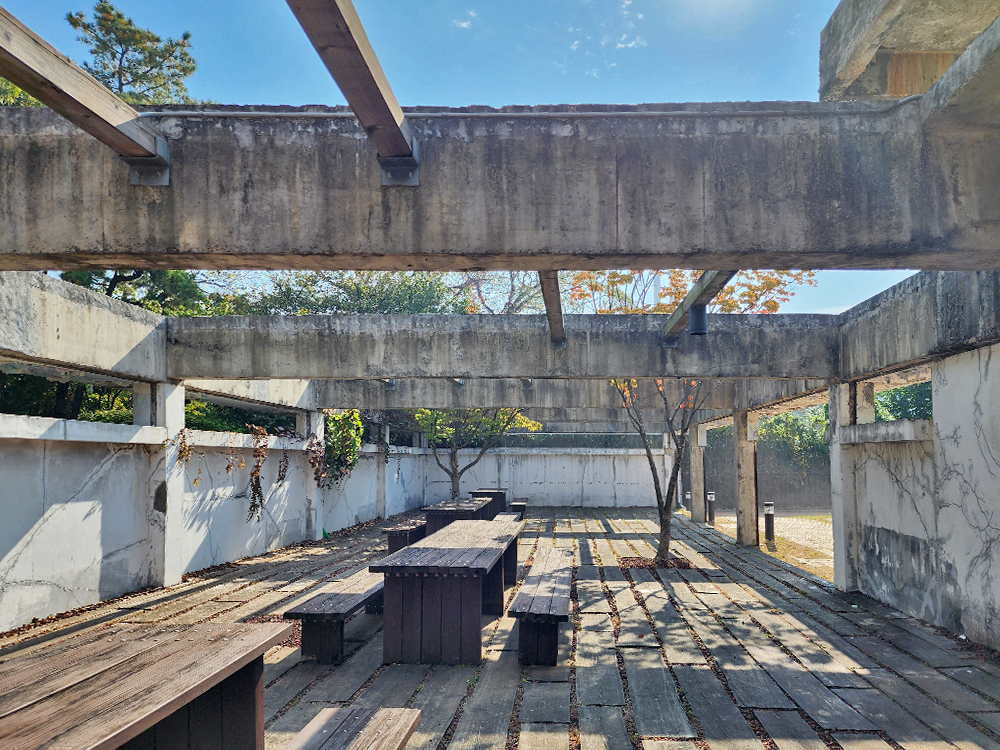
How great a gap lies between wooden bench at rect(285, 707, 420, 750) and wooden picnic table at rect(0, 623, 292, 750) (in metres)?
0.45

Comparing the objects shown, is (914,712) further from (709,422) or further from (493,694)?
(709,422)

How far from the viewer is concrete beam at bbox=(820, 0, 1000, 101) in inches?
154

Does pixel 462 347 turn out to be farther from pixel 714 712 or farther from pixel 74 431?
pixel 714 712

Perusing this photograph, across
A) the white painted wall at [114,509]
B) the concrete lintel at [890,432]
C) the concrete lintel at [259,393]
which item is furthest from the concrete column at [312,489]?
the concrete lintel at [890,432]

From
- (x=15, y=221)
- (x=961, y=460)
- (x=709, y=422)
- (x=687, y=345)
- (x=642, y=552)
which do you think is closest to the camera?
(x=15, y=221)

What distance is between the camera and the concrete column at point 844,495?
883 centimetres

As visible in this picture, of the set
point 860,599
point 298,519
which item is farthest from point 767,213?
point 298,519

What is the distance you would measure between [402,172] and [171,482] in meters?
7.08

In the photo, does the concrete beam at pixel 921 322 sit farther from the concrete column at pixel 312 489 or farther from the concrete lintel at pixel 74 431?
the concrete column at pixel 312 489

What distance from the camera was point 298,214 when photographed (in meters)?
4.15

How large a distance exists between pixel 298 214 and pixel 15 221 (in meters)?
1.67

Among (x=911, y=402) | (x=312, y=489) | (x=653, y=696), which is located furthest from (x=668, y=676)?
(x=911, y=402)

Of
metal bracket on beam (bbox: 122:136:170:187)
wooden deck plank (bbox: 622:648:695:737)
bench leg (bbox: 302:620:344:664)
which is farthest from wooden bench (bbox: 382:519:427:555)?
metal bracket on beam (bbox: 122:136:170:187)

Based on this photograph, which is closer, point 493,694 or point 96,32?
point 493,694
